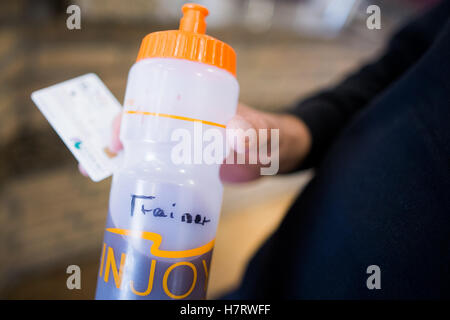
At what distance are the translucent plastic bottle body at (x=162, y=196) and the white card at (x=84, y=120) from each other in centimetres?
6

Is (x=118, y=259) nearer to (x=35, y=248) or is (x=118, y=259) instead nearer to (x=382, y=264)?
(x=382, y=264)

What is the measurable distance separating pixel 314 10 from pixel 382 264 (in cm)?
154

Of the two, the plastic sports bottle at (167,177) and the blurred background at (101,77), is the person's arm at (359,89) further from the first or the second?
the blurred background at (101,77)

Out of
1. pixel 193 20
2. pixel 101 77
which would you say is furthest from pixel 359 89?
pixel 101 77

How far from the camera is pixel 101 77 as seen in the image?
102 centimetres

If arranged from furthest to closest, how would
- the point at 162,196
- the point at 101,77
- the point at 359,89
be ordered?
the point at 101,77, the point at 359,89, the point at 162,196

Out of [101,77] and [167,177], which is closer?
[167,177]

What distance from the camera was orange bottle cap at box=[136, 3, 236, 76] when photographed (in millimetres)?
345

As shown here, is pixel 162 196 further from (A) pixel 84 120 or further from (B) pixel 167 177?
(A) pixel 84 120

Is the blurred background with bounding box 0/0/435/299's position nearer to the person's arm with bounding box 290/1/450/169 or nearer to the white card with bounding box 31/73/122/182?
the white card with bounding box 31/73/122/182

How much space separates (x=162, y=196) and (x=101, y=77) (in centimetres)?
83

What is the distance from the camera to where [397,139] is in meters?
0.39

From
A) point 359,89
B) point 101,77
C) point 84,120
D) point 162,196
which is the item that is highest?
point 101,77

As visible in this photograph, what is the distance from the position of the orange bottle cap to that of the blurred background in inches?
13.8
